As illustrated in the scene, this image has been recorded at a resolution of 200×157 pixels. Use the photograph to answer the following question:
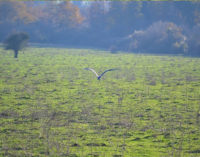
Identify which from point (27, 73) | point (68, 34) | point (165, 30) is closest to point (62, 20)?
point (68, 34)

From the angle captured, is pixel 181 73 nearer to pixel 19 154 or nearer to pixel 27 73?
pixel 27 73

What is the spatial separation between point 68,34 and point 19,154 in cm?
6211

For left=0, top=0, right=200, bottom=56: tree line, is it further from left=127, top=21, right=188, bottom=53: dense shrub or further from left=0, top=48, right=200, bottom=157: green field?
left=0, top=48, right=200, bottom=157: green field

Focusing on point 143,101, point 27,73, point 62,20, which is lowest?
point 143,101

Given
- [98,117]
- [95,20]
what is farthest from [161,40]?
[98,117]

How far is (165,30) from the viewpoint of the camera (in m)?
53.4

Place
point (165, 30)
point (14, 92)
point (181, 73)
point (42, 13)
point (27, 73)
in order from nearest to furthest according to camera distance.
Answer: point (14, 92)
point (27, 73)
point (181, 73)
point (165, 30)
point (42, 13)

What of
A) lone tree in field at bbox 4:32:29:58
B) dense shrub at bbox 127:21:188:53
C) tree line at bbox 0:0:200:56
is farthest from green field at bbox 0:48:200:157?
tree line at bbox 0:0:200:56

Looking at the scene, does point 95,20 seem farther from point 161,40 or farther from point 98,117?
point 98,117

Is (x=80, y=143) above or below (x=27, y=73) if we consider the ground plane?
below

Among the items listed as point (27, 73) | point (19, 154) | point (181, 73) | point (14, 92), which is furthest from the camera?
point (181, 73)

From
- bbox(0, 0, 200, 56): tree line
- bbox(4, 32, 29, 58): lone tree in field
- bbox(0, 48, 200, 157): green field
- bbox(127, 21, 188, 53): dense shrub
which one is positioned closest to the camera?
bbox(0, 48, 200, 157): green field

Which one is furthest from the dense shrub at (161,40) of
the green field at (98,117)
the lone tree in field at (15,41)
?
the green field at (98,117)

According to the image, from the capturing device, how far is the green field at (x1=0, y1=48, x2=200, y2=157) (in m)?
9.42
